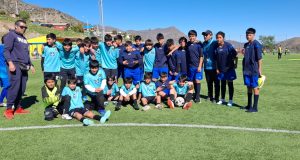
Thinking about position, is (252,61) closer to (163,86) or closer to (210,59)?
(210,59)

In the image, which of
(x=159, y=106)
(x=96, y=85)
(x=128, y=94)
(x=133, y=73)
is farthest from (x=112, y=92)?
(x=159, y=106)

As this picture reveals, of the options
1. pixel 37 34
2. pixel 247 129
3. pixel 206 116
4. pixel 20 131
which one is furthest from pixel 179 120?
pixel 37 34

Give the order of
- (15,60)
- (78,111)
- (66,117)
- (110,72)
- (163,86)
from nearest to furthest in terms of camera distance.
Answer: (66,117)
(78,111)
(15,60)
(163,86)
(110,72)

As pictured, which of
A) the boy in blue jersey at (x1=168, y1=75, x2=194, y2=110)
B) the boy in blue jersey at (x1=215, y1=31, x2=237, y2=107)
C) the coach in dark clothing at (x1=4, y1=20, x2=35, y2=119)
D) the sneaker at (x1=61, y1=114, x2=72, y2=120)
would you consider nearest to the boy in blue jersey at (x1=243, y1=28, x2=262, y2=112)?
the boy in blue jersey at (x1=215, y1=31, x2=237, y2=107)

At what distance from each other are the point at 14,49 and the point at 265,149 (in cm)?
598

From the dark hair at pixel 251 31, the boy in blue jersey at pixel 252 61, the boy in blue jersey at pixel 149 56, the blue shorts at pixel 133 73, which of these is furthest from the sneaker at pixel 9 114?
the dark hair at pixel 251 31

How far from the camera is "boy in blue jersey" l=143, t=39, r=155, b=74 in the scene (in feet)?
32.0

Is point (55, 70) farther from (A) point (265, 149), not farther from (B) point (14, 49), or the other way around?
(A) point (265, 149)

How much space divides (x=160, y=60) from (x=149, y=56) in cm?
37

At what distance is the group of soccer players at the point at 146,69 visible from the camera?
8016 millimetres

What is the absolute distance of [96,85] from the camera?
26.9ft

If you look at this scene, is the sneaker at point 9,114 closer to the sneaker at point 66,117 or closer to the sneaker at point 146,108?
the sneaker at point 66,117

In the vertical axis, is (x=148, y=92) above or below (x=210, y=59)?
below

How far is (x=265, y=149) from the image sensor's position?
→ 16.7ft
